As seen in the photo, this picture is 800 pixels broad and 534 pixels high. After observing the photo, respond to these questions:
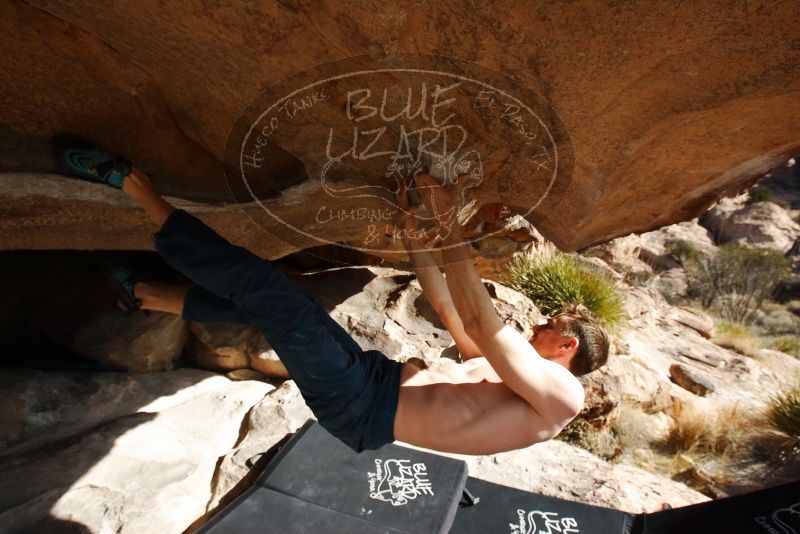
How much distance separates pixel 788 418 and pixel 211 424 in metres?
6.31

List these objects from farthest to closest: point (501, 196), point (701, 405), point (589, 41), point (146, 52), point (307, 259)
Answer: point (701, 405) → point (307, 259) → point (501, 196) → point (146, 52) → point (589, 41)

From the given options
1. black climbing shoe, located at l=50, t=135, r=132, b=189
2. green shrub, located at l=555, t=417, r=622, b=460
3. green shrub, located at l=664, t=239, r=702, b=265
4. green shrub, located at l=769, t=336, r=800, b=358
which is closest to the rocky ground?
green shrub, located at l=555, t=417, r=622, b=460

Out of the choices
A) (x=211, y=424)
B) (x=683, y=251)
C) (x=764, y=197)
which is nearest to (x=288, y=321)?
(x=211, y=424)

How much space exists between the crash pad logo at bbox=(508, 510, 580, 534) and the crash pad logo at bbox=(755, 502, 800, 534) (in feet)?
3.33

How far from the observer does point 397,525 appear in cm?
275

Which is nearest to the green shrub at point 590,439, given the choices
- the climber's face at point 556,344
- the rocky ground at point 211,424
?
the rocky ground at point 211,424

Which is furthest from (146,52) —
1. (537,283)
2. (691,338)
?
(691,338)

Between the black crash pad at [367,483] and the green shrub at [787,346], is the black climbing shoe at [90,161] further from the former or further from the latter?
the green shrub at [787,346]

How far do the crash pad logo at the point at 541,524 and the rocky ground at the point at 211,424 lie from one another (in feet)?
1.10

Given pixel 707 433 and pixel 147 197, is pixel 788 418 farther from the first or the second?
pixel 147 197

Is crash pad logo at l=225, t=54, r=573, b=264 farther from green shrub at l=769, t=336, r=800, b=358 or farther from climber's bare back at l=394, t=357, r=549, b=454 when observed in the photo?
green shrub at l=769, t=336, r=800, b=358

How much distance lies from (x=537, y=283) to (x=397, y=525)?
464 centimetres

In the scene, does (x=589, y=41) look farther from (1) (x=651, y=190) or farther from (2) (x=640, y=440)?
(2) (x=640, y=440)

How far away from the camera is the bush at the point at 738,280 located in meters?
14.3
